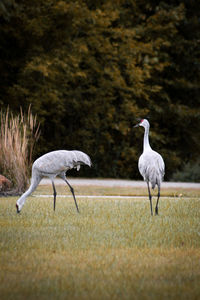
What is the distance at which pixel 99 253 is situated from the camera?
5969 millimetres

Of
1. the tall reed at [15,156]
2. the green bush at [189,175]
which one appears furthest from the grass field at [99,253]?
the green bush at [189,175]

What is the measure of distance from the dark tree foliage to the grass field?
11.9 m

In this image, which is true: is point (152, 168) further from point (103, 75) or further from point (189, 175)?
point (103, 75)

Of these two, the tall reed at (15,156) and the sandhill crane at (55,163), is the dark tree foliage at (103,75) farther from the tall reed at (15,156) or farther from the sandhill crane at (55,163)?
the sandhill crane at (55,163)

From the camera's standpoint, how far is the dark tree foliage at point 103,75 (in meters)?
21.7

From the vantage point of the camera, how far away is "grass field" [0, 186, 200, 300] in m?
4.51

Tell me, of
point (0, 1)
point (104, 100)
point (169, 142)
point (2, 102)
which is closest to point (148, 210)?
point (0, 1)

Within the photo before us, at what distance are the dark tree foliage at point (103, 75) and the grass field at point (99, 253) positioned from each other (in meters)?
11.9

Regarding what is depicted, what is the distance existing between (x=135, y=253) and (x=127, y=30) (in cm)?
1781

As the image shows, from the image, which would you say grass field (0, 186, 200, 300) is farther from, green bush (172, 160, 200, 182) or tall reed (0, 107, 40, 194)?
green bush (172, 160, 200, 182)

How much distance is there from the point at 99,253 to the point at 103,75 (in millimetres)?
17639

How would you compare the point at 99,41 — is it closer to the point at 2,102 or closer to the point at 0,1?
the point at 2,102

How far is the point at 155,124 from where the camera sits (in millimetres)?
24094

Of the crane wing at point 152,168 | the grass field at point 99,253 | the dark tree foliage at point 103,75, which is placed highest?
the dark tree foliage at point 103,75
